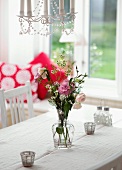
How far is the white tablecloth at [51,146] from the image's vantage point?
2451mm

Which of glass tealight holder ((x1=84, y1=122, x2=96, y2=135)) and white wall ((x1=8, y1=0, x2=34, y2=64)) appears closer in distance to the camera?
glass tealight holder ((x1=84, y1=122, x2=96, y2=135))

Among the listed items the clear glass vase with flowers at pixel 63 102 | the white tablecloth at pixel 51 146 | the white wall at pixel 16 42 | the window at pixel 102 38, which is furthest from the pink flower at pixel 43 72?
the white wall at pixel 16 42

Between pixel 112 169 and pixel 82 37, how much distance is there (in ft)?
9.72

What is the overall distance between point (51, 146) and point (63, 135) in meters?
0.11

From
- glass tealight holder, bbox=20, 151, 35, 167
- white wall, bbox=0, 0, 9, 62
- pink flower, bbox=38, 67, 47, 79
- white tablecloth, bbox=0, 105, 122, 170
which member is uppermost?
white wall, bbox=0, 0, 9, 62

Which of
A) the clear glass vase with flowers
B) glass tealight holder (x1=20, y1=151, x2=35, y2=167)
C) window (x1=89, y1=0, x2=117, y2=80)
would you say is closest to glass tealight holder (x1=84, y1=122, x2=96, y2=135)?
the clear glass vase with flowers

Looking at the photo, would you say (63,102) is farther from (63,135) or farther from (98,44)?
(98,44)

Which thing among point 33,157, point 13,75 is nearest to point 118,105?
point 13,75

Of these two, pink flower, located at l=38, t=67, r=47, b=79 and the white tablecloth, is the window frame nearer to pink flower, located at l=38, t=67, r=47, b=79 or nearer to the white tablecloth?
the white tablecloth

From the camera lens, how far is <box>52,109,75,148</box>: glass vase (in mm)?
2736

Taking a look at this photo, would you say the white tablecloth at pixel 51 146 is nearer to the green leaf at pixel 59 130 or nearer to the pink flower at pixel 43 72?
the green leaf at pixel 59 130

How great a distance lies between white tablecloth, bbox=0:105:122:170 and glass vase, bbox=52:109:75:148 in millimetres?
43

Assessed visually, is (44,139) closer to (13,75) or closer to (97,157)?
(97,157)

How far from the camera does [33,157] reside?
243cm
